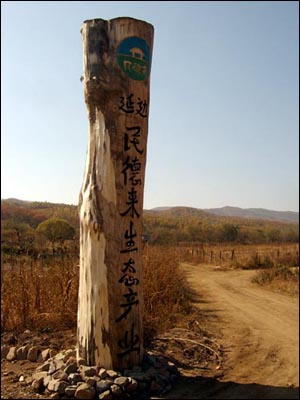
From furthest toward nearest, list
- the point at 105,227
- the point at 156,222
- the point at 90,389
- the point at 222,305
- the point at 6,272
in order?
the point at 156,222, the point at 222,305, the point at 6,272, the point at 105,227, the point at 90,389

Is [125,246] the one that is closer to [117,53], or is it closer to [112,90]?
[112,90]

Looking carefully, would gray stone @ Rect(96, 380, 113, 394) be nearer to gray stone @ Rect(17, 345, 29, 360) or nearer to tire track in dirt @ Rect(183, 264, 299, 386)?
tire track in dirt @ Rect(183, 264, 299, 386)

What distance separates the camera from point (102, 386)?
10.8 ft

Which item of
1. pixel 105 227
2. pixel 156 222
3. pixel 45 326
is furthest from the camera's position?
pixel 156 222

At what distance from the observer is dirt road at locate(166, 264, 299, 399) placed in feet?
11.8

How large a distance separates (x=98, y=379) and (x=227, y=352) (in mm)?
1853

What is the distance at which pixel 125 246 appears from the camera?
365 cm

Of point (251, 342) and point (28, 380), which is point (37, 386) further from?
point (251, 342)

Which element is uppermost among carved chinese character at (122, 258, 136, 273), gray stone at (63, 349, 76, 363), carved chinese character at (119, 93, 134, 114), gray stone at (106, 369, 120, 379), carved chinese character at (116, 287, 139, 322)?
carved chinese character at (119, 93, 134, 114)

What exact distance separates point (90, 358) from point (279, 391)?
1.72m

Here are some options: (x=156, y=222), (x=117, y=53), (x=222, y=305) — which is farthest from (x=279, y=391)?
(x=156, y=222)

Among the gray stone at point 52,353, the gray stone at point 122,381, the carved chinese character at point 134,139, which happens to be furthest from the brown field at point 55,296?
the carved chinese character at point 134,139

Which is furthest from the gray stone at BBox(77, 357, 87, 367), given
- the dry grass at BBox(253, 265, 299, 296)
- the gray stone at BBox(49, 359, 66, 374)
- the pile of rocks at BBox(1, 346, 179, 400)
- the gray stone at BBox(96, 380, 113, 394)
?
the dry grass at BBox(253, 265, 299, 296)

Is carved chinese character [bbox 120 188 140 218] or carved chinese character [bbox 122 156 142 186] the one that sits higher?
carved chinese character [bbox 122 156 142 186]
